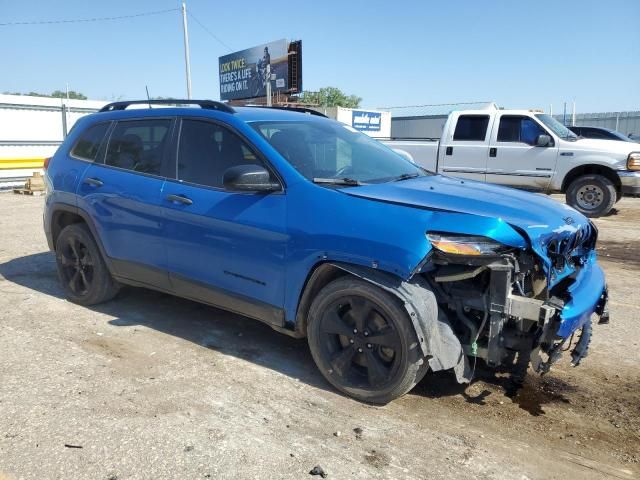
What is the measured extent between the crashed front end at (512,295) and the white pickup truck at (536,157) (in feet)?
25.9

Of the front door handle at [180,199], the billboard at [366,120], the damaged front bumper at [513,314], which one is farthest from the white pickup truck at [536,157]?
the billboard at [366,120]

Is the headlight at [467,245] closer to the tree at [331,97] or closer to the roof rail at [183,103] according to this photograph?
the roof rail at [183,103]

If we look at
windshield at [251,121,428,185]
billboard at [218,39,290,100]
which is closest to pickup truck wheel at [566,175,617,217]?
windshield at [251,121,428,185]

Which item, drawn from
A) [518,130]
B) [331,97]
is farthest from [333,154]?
[331,97]

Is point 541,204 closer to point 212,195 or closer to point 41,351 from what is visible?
point 212,195

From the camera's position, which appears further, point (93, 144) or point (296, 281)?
point (93, 144)

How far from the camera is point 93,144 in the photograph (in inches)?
201

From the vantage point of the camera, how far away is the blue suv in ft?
10.2

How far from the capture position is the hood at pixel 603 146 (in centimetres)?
1027

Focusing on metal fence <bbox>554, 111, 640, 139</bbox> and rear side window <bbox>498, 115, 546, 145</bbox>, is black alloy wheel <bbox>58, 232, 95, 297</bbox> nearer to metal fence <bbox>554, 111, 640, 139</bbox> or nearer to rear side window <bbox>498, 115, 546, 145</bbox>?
rear side window <bbox>498, 115, 546, 145</bbox>

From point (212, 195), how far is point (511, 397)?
98.4 inches

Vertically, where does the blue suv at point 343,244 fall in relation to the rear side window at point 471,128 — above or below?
below

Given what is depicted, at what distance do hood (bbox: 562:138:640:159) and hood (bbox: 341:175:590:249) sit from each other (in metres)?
7.40

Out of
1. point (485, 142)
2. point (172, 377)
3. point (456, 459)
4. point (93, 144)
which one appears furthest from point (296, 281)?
point (485, 142)
